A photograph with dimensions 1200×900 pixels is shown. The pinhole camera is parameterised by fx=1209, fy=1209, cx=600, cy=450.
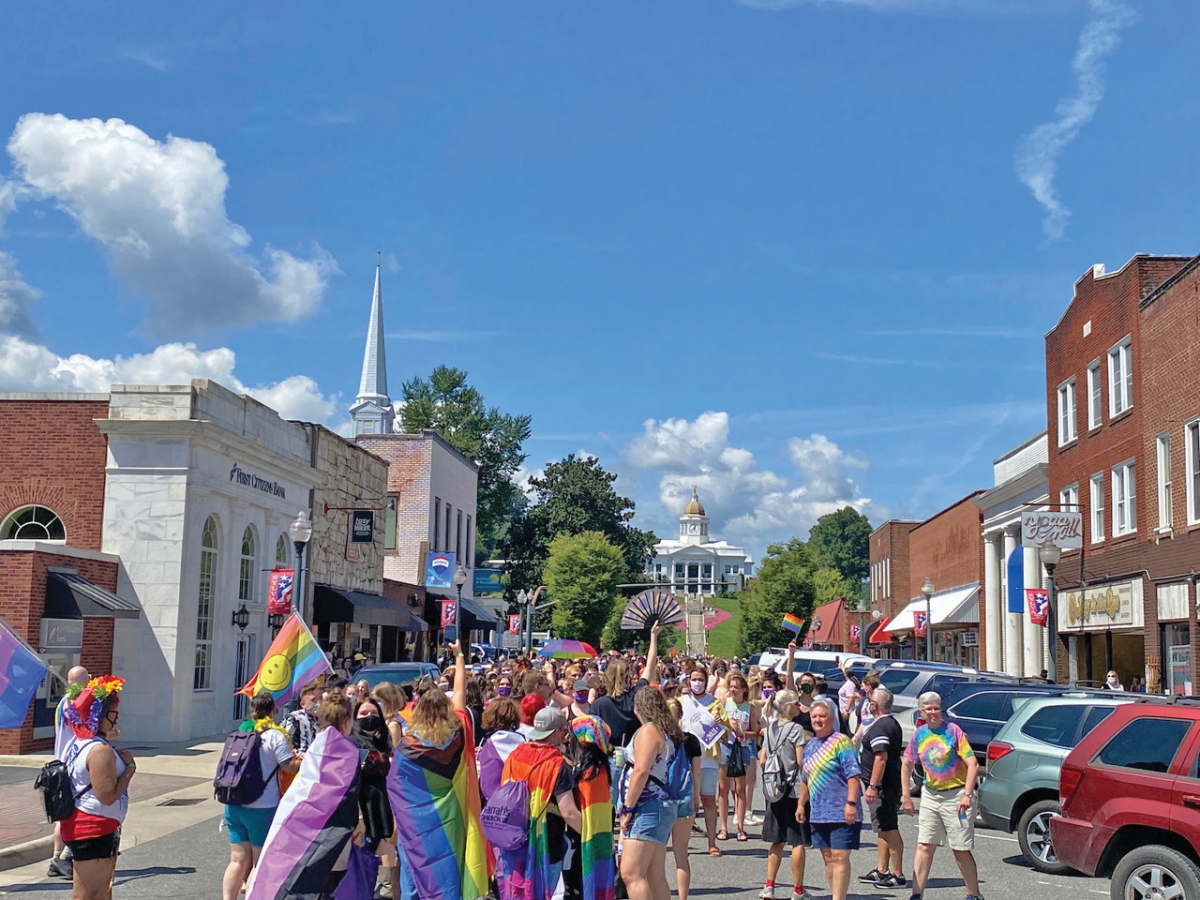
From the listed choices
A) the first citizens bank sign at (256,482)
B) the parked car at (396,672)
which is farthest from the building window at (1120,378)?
the first citizens bank sign at (256,482)

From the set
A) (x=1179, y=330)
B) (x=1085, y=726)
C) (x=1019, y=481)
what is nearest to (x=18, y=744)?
(x=1085, y=726)

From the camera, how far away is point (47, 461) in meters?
23.2

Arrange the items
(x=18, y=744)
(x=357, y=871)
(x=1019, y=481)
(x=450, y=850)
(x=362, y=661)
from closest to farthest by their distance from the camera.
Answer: (x=357, y=871)
(x=450, y=850)
(x=18, y=744)
(x=362, y=661)
(x=1019, y=481)

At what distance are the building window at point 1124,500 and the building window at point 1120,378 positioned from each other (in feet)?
4.67

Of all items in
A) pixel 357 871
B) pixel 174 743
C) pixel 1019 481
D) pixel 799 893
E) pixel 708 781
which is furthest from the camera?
pixel 1019 481

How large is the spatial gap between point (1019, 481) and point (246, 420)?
23.8m

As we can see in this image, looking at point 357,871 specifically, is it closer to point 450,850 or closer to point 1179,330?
point 450,850

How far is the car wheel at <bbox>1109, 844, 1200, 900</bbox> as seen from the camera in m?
7.96

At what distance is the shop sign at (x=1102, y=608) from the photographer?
2741cm

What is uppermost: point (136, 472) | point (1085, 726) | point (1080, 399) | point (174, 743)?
point (1080, 399)

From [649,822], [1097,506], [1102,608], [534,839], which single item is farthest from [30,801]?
[1097,506]

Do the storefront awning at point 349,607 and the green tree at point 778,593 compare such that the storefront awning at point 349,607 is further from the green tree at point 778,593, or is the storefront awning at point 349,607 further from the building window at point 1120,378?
the green tree at point 778,593

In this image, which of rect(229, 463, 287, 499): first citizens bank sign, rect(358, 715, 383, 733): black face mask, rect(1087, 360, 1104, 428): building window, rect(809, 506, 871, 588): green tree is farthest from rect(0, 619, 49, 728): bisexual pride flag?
rect(809, 506, 871, 588): green tree

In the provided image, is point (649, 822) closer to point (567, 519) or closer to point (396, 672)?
point (396, 672)
